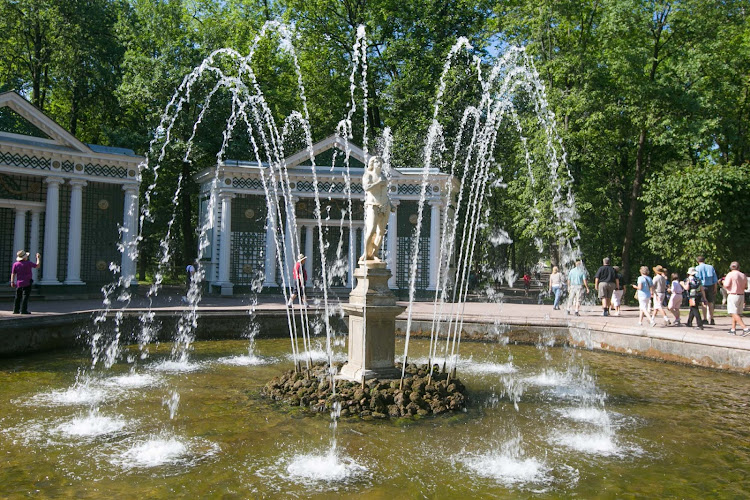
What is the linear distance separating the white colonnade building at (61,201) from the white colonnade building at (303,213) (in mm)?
3513

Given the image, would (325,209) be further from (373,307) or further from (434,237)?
(373,307)

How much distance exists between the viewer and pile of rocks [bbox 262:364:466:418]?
7.64 metres

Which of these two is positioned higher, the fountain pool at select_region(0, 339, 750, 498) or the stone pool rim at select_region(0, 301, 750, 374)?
the stone pool rim at select_region(0, 301, 750, 374)

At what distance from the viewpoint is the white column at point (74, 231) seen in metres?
20.9

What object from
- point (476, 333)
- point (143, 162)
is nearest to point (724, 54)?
point (476, 333)

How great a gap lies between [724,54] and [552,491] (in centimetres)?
2477

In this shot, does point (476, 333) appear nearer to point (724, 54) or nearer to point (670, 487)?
point (670, 487)

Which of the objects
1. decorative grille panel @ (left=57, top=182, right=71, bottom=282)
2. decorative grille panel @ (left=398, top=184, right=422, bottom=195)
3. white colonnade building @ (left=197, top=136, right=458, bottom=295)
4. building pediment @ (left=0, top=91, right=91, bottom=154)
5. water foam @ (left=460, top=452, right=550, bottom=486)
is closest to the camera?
water foam @ (left=460, top=452, right=550, bottom=486)

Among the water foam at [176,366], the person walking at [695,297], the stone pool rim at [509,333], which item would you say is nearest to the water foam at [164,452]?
the water foam at [176,366]

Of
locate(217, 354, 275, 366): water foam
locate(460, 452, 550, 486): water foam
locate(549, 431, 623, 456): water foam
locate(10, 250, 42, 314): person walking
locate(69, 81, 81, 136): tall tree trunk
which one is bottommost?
locate(217, 354, 275, 366): water foam

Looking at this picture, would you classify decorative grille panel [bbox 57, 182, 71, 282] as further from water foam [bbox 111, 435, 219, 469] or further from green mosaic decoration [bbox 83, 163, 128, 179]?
water foam [bbox 111, 435, 219, 469]

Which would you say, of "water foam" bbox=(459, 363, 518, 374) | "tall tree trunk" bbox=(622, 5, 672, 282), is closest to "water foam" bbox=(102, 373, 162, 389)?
"water foam" bbox=(459, 363, 518, 374)

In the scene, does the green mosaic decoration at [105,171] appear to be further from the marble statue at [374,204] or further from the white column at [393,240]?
the marble statue at [374,204]

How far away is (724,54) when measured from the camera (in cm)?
2403
